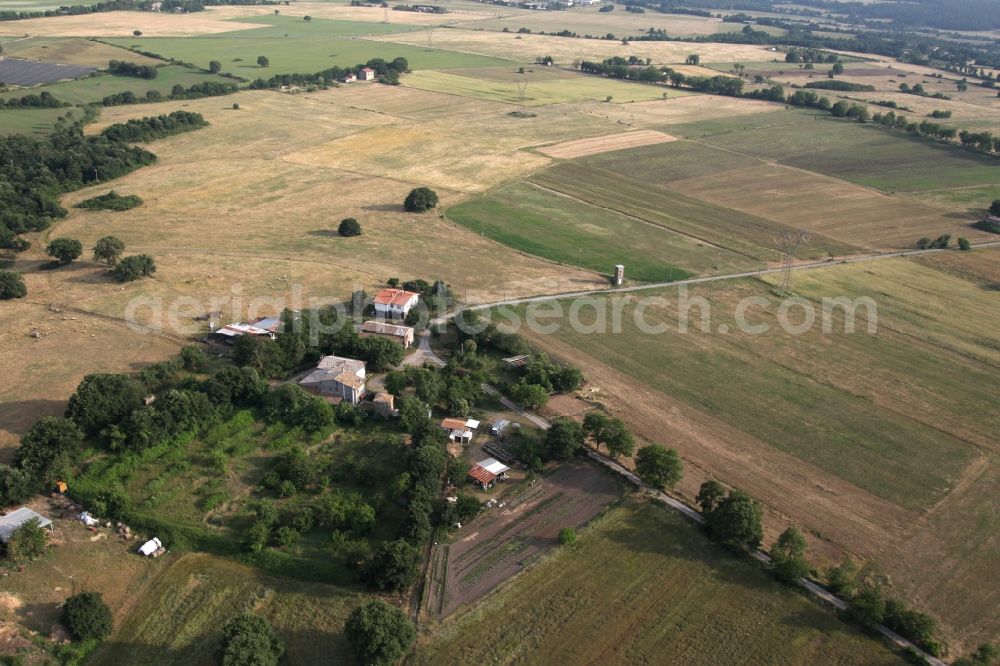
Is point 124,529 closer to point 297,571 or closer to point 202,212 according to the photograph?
point 297,571

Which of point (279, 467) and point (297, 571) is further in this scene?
point (279, 467)

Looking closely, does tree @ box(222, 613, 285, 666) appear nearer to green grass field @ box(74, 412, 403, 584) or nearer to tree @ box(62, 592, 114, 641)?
green grass field @ box(74, 412, 403, 584)

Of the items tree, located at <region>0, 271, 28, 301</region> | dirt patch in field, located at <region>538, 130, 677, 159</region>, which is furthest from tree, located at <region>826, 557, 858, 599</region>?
dirt patch in field, located at <region>538, 130, 677, 159</region>

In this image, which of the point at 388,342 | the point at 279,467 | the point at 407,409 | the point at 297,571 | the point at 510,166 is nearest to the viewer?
the point at 297,571

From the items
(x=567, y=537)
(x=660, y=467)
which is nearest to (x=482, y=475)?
(x=567, y=537)

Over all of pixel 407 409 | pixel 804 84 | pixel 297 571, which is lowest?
pixel 297 571

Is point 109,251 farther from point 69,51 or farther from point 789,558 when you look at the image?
point 69,51

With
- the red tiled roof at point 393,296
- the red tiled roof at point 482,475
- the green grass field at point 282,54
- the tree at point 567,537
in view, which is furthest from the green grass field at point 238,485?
the green grass field at point 282,54

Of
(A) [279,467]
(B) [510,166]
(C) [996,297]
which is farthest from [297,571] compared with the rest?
(B) [510,166]
